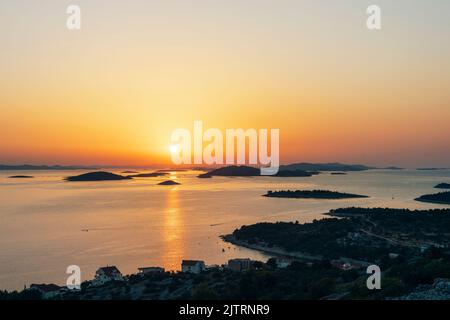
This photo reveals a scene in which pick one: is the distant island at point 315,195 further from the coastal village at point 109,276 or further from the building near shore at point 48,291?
the building near shore at point 48,291

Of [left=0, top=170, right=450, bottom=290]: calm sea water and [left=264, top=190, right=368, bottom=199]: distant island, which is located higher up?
[left=0, top=170, right=450, bottom=290]: calm sea water

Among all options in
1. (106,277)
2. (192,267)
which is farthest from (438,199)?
Answer: (106,277)

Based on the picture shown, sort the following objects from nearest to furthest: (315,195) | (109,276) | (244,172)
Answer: (109,276) < (315,195) < (244,172)

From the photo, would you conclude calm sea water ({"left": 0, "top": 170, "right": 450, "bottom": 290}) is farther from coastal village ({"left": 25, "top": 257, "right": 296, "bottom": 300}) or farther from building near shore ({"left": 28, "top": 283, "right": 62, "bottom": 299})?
building near shore ({"left": 28, "top": 283, "right": 62, "bottom": 299})

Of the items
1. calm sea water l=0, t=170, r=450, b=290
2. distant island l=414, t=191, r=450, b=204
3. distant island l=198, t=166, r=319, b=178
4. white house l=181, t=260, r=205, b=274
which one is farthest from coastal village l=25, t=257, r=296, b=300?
distant island l=198, t=166, r=319, b=178

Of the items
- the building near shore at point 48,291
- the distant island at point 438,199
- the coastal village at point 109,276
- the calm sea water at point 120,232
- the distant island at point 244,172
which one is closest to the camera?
the building near shore at point 48,291

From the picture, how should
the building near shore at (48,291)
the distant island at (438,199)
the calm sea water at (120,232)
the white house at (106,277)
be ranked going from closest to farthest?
the building near shore at (48,291) < the white house at (106,277) < the calm sea water at (120,232) < the distant island at (438,199)

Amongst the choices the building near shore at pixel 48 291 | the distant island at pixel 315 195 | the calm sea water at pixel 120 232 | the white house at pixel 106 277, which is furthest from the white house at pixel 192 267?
the distant island at pixel 315 195

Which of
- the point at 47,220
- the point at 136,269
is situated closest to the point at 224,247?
the point at 136,269

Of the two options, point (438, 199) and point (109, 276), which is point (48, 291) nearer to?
point (109, 276)

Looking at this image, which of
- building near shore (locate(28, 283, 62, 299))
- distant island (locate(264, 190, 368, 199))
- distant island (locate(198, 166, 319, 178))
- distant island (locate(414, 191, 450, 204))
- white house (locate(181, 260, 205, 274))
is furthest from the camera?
→ distant island (locate(198, 166, 319, 178))
